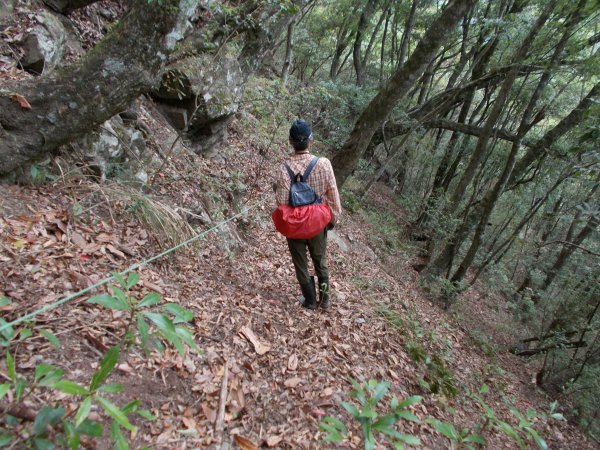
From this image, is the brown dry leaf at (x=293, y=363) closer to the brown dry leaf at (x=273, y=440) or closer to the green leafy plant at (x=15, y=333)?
the brown dry leaf at (x=273, y=440)

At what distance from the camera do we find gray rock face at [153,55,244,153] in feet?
19.5

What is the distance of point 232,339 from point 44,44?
155 inches

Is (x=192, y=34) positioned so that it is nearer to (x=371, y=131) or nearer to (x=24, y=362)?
(x=371, y=131)

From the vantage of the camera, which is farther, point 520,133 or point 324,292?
point 520,133

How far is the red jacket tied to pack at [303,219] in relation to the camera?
3789 mm

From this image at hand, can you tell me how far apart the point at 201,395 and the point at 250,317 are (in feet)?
3.95

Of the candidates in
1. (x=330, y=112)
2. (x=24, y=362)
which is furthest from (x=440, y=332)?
(x=330, y=112)

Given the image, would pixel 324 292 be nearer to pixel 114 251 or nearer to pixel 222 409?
pixel 222 409

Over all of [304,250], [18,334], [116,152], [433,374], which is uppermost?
[116,152]

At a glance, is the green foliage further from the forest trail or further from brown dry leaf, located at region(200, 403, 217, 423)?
brown dry leaf, located at region(200, 403, 217, 423)

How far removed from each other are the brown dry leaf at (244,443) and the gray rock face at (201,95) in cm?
456

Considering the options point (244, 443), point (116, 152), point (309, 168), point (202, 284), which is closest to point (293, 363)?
point (244, 443)

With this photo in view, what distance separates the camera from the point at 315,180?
382 centimetres

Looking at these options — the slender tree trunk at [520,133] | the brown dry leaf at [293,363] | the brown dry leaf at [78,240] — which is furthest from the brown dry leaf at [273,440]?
the slender tree trunk at [520,133]
